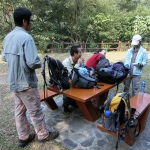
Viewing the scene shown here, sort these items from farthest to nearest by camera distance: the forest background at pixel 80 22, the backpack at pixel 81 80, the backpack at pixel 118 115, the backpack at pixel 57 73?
the forest background at pixel 80 22, the backpack at pixel 81 80, the backpack at pixel 57 73, the backpack at pixel 118 115

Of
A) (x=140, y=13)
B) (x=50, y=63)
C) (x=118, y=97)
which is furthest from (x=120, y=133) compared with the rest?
(x=140, y=13)

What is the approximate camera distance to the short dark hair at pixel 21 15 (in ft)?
6.43

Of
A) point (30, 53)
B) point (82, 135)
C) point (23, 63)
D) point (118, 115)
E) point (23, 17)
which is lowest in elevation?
point (82, 135)

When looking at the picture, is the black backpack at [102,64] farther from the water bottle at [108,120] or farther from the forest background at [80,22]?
the forest background at [80,22]

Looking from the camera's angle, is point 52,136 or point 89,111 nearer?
point 52,136

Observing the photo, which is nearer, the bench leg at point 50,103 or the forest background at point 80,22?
the bench leg at point 50,103

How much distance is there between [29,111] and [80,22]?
12577 mm

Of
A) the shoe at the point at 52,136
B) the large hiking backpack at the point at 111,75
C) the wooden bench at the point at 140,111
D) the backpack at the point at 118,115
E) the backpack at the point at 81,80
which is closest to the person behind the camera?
the backpack at the point at 118,115

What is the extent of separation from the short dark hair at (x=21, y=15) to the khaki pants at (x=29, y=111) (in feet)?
2.70

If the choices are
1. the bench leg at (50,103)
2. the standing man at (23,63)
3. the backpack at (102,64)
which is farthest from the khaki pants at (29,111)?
the backpack at (102,64)

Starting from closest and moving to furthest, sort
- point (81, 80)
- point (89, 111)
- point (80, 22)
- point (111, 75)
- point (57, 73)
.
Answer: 1. point (57, 73)
2. point (81, 80)
3. point (89, 111)
4. point (111, 75)
5. point (80, 22)

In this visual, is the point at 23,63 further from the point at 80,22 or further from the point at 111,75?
the point at 80,22

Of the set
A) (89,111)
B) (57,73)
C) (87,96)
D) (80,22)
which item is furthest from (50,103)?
(80,22)

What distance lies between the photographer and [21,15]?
1.97 meters
